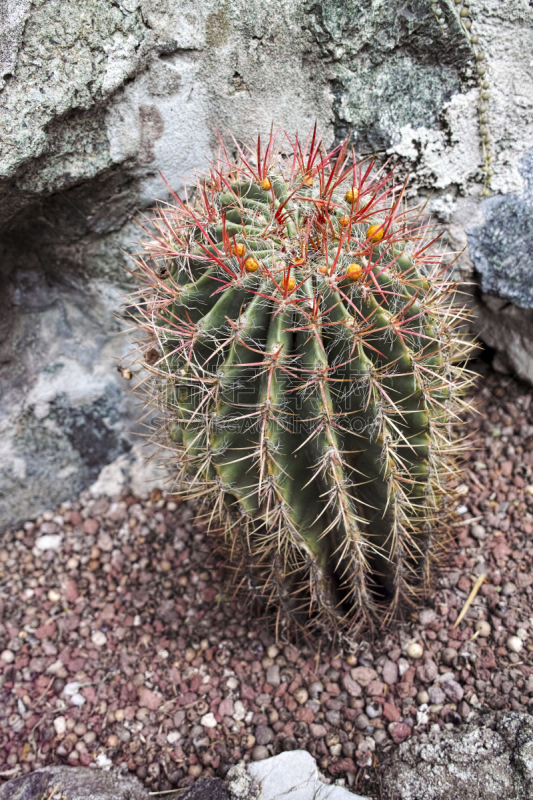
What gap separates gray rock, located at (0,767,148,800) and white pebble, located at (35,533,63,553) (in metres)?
0.87

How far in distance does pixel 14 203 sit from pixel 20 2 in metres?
0.56

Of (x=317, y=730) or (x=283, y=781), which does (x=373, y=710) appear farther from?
(x=283, y=781)

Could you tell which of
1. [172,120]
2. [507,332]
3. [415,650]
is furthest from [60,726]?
[507,332]

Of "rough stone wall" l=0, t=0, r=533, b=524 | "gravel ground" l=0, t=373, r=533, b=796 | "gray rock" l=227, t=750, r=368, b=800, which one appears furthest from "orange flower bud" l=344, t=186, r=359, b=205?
"gray rock" l=227, t=750, r=368, b=800

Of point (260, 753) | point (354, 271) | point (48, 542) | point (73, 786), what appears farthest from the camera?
point (48, 542)

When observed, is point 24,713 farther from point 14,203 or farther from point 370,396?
point 14,203

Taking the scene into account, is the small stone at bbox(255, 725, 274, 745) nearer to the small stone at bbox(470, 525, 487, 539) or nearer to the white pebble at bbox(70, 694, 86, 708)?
the white pebble at bbox(70, 694, 86, 708)

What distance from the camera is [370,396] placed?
1359mm

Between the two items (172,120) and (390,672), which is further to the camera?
(172,120)

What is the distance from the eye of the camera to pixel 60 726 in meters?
1.84

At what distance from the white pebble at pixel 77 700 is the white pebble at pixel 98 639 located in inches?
7.0

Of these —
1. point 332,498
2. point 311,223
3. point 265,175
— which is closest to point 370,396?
point 332,498

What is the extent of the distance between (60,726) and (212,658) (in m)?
0.51

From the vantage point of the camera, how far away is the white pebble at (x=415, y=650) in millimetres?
1872
